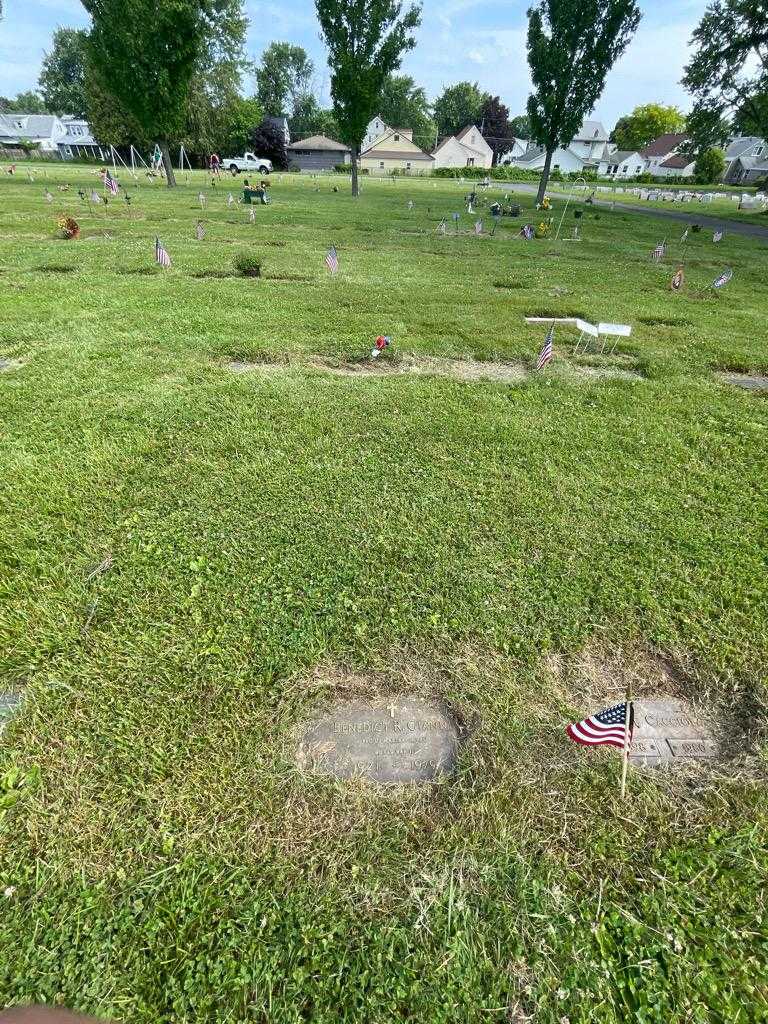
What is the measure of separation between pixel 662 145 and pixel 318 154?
51.4 m

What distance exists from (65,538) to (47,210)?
18.9 meters

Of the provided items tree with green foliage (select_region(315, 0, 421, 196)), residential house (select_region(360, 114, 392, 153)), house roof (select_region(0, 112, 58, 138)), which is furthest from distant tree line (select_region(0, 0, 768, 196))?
house roof (select_region(0, 112, 58, 138))

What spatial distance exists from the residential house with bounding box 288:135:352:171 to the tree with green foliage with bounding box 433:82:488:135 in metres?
34.1

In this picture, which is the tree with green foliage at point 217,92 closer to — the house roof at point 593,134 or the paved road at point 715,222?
the paved road at point 715,222

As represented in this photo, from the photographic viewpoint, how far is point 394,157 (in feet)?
217

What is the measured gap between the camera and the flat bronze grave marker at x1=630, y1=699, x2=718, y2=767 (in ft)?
7.14

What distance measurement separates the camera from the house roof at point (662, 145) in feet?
232

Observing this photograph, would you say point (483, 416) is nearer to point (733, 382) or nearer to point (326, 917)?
point (733, 382)

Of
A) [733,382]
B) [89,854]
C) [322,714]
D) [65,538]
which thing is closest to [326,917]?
[322,714]

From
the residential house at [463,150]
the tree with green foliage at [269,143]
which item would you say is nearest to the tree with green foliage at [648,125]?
the residential house at [463,150]

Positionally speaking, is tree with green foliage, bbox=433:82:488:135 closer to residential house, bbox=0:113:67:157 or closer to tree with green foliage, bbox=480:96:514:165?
tree with green foliage, bbox=480:96:514:165

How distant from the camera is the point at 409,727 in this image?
7.30ft

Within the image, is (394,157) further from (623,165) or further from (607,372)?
(607,372)

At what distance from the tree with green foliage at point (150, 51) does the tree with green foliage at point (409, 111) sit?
69.2 m
